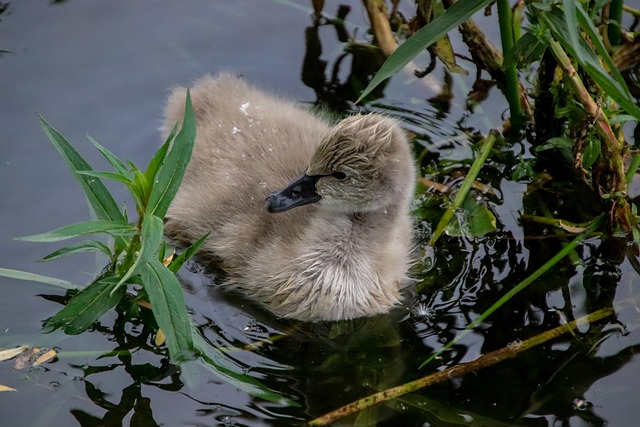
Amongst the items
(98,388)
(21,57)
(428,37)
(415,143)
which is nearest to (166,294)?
(98,388)

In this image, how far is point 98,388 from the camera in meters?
3.45

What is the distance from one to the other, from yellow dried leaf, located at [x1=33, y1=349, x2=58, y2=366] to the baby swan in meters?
0.84

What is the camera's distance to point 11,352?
3525mm

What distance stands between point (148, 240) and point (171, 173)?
0.30m

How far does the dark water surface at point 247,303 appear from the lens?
344 centimetres

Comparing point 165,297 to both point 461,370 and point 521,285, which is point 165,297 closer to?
point 461,370

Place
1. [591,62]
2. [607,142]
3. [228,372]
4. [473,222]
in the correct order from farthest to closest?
[473,222]
[607,142]
[228,372]
[591,62]

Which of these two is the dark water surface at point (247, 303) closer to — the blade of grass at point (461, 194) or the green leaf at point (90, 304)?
the blade of grass at point (461, 194)

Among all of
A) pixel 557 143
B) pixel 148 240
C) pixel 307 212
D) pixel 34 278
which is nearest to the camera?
pixel 148 240

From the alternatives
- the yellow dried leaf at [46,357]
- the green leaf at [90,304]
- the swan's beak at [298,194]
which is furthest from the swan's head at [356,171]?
the yellow dried leaf at [46,357]

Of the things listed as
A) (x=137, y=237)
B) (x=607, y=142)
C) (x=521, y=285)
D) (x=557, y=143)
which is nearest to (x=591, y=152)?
(x=607, y=142)

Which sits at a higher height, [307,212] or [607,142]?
[607,142]

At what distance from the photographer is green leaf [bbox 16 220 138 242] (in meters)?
3.01

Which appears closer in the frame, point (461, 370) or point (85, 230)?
point (85, 230)
